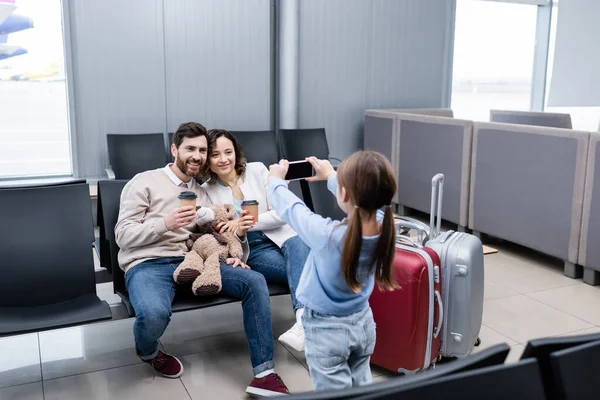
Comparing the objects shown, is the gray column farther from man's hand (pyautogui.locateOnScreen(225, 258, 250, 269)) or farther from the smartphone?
the smartphone

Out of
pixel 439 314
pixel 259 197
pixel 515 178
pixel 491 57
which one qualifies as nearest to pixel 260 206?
pixel 259 197

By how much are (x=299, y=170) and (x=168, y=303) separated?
31.0 inches

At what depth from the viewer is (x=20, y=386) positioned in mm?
2479

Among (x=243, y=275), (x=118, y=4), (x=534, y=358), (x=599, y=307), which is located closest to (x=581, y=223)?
(x=599, y=307)

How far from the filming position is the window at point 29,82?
16.3 ft

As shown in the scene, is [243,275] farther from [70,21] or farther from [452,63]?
[452,63]

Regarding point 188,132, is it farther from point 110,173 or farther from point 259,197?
point 110,173

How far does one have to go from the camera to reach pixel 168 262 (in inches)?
103

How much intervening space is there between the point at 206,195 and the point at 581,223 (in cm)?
242

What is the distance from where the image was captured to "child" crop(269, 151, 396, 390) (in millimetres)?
1586

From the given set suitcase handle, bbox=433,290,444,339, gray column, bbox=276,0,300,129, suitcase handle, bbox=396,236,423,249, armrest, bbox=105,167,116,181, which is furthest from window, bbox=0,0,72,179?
suitcase handle, bbox=433,290,444,339

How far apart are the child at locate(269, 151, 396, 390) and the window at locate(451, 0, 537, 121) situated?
5.58 meters

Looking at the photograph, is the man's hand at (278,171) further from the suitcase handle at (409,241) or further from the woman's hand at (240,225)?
the suitcase handle at (409,241)

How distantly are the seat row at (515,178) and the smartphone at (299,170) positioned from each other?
7.62 ft
